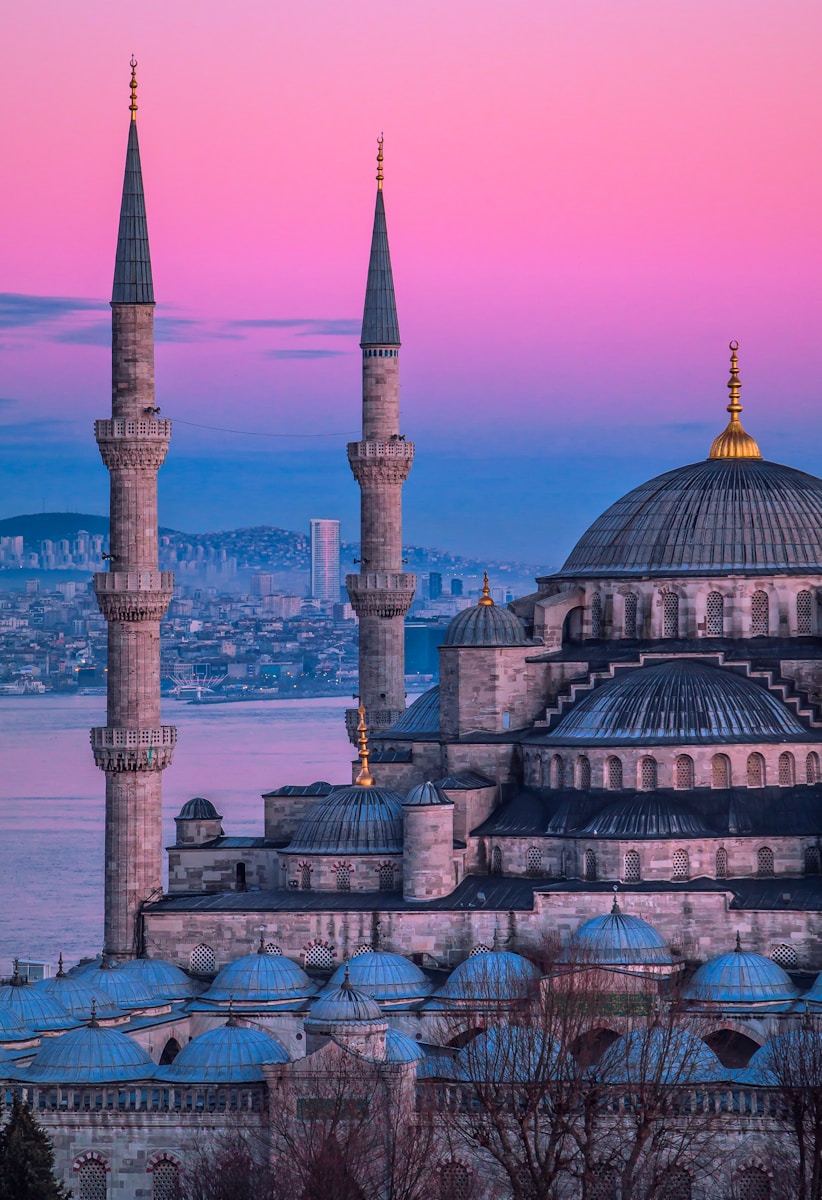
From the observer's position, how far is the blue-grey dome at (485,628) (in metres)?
51.3

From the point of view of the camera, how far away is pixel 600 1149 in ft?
122

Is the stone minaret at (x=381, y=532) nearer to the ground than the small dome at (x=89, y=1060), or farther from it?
farther from it

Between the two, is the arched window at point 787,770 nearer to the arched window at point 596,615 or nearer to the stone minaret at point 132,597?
the arched window at point 596,615

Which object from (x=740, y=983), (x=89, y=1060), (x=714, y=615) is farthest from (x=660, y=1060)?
(x=714, y=615)

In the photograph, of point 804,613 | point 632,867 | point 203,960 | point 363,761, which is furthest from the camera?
point 804,613

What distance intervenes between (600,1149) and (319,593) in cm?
14935

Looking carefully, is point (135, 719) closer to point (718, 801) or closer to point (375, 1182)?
point (718, 801)

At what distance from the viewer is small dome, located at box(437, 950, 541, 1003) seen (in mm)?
42469

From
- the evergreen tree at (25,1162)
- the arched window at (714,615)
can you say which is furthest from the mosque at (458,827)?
the evergreen tree at (25,1162)

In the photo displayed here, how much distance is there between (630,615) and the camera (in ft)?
174

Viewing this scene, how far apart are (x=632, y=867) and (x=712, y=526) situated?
8.87 meters

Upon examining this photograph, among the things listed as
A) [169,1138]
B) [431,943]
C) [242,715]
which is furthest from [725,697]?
[242,715]

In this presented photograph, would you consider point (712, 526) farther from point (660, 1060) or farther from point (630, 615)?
point (660, 1060)

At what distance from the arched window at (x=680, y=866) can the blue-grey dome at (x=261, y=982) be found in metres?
6.14
